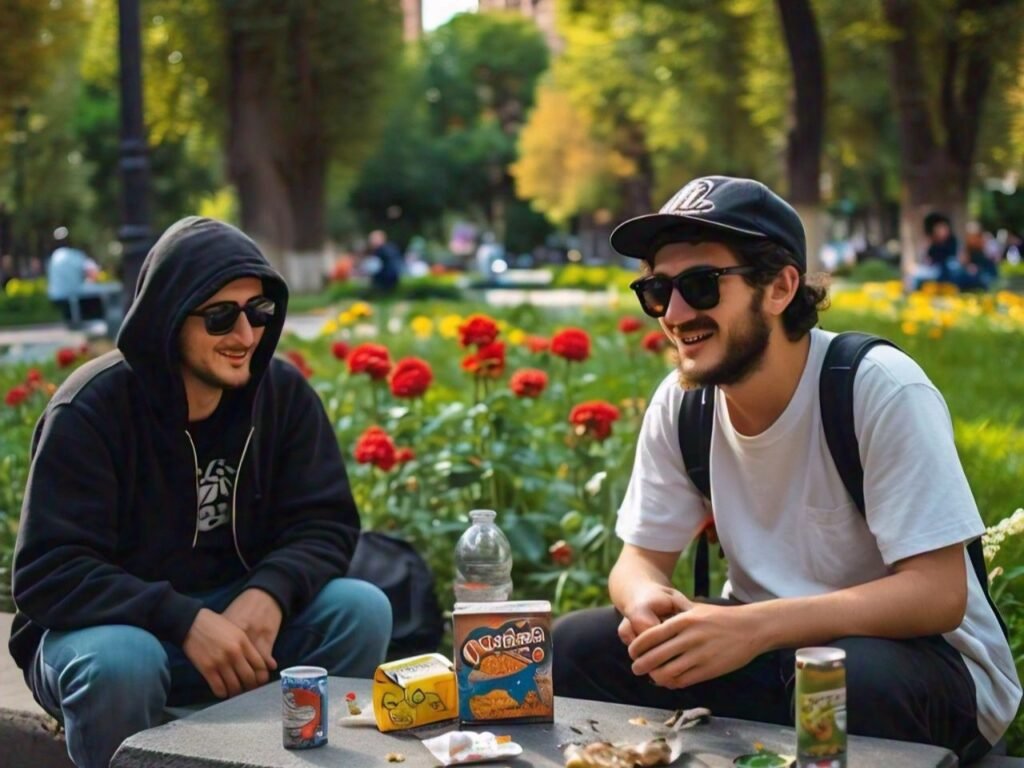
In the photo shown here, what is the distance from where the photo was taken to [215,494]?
152 inches

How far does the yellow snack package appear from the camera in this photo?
311 centimetres

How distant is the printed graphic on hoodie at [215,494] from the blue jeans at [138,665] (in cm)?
16

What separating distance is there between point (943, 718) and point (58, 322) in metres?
27.0

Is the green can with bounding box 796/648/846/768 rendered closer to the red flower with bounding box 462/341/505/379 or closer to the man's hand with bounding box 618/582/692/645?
the man's hand with bounding box 618/582/692/645

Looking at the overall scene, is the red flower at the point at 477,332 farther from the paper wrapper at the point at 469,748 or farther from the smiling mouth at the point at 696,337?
the paper wrapper at the point at 469,748

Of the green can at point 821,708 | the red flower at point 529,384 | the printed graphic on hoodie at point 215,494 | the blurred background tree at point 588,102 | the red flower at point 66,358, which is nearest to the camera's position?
the green can at point 821,708

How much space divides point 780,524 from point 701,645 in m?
0.37

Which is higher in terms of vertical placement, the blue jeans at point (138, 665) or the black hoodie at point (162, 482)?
the black hoodie at point (162, 482)

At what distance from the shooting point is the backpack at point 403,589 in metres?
4.55

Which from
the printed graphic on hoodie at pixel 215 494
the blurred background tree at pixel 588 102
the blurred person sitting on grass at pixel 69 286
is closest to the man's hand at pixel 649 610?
the printed graphic on hoodie at pixel 215 494

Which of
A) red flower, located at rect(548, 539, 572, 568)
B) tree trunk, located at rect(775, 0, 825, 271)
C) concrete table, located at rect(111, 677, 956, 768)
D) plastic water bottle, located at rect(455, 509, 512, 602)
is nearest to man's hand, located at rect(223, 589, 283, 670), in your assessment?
concrete table, located at rect(111, 677, 956, 768)

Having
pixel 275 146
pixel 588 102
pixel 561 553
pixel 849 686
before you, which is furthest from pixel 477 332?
pixel 588 102

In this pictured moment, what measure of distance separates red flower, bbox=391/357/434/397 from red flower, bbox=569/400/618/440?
581 mm

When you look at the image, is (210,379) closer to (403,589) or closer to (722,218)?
(403,589)
